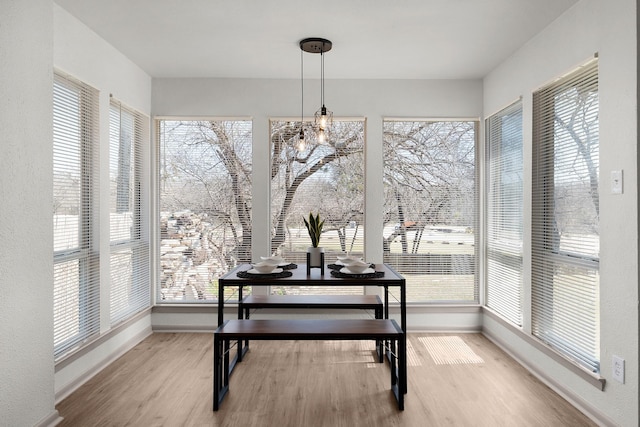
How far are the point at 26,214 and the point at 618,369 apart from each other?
3.17 m

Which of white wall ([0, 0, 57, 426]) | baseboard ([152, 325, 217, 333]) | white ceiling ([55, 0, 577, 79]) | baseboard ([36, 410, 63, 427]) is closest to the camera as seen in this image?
white wall ([0, 0, 57, 426])

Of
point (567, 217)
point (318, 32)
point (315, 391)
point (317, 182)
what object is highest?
point (318, 32)

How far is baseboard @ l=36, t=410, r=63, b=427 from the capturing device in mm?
2232

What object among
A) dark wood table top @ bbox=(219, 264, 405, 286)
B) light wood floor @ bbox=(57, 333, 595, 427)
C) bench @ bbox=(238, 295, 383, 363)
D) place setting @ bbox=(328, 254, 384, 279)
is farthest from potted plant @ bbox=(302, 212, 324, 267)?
light wood floor @ bbox=(57, 333, 595, 427)

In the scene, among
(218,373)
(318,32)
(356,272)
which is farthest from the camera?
(318,32)

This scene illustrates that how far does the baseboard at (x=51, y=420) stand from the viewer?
2232mm

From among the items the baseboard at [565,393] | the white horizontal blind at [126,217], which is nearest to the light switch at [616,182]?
the baseboard at [565,393]

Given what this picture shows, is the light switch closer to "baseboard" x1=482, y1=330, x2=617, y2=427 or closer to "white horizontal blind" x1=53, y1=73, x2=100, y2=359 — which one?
"baseboard" x1=482, y1=330, x2=617, y2=427

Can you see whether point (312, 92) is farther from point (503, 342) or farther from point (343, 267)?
point (503, 342)

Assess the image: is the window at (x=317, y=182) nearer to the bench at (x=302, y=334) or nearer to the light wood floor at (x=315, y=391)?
the light wood floor at (x=315, y=391)

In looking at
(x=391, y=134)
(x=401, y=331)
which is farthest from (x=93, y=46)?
(x=401, y=331)

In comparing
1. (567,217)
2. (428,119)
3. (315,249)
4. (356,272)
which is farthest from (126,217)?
(567,217)

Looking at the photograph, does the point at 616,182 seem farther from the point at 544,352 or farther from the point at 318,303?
the point at 318,303

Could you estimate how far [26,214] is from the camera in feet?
6.98
